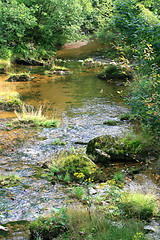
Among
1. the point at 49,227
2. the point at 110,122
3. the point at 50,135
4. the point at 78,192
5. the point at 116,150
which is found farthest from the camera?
the point at 110,122

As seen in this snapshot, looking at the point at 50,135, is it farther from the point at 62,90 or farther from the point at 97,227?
the point at 62,90

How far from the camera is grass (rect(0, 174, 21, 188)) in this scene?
5.52 meters

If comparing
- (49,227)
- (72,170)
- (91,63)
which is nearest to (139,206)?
(49,227)

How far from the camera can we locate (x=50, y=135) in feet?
29.1

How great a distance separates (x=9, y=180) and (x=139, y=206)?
115 inches

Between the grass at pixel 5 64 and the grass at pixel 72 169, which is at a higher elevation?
the grass at pixel 5 64

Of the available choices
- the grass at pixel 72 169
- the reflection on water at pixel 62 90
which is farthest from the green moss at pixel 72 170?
the reflection on water at pixel 62 90

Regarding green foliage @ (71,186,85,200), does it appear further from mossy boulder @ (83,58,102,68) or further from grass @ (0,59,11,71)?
mossy boulder @ (83,58,102,68)

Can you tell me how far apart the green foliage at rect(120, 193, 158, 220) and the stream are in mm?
877

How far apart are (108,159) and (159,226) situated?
3133 mm

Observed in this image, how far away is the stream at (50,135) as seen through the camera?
479 centimetres

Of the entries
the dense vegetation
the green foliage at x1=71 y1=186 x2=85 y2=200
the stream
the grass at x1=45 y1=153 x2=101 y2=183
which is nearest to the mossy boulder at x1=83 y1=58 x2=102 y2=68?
the stream

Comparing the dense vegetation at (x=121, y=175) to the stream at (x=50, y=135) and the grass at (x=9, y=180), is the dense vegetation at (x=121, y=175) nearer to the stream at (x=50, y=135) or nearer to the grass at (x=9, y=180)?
the grass at (x=9, y=180)

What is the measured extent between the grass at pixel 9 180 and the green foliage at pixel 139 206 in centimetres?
246
